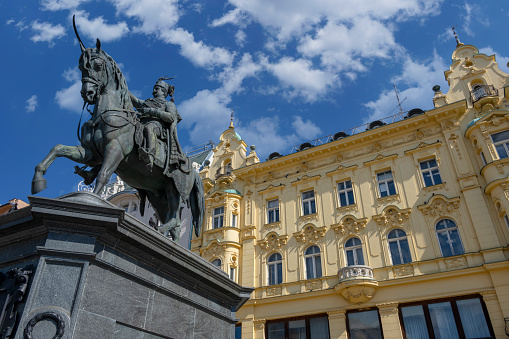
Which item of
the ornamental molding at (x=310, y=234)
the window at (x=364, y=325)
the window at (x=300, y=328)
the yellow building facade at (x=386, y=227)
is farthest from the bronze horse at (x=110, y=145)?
Result: the ornamental molding at (x=310, y=234)

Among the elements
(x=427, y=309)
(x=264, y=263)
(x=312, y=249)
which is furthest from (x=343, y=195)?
(x=427, y=309)

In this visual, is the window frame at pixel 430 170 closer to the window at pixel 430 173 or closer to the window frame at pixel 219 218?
the window at pixel 430 173

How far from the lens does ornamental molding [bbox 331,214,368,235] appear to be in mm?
23000

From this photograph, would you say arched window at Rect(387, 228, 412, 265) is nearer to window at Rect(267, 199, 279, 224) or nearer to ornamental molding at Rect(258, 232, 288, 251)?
ornamental molding at Rect(258, 232, 288, 251)

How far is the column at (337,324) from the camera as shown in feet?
66.3

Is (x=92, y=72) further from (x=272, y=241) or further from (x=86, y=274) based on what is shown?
(x=272, y=241)

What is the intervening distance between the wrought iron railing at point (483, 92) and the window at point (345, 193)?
8901mm

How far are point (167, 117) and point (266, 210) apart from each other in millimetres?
20013

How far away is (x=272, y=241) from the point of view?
83.1 feet

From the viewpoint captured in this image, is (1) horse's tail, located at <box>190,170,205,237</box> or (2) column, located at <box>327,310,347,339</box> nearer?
(1) horse's tail, located at <box>190,170,205,237</box>

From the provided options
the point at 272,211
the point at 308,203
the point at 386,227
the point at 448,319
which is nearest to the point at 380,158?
the point at 386,227

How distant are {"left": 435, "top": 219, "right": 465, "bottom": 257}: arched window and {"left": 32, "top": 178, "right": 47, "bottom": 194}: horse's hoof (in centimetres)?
1998

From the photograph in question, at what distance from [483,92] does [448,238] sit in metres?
9.45

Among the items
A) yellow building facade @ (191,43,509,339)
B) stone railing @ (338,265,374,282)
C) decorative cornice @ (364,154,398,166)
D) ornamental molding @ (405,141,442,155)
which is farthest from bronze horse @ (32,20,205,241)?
ornamental molding @ (405,141,442,155)
